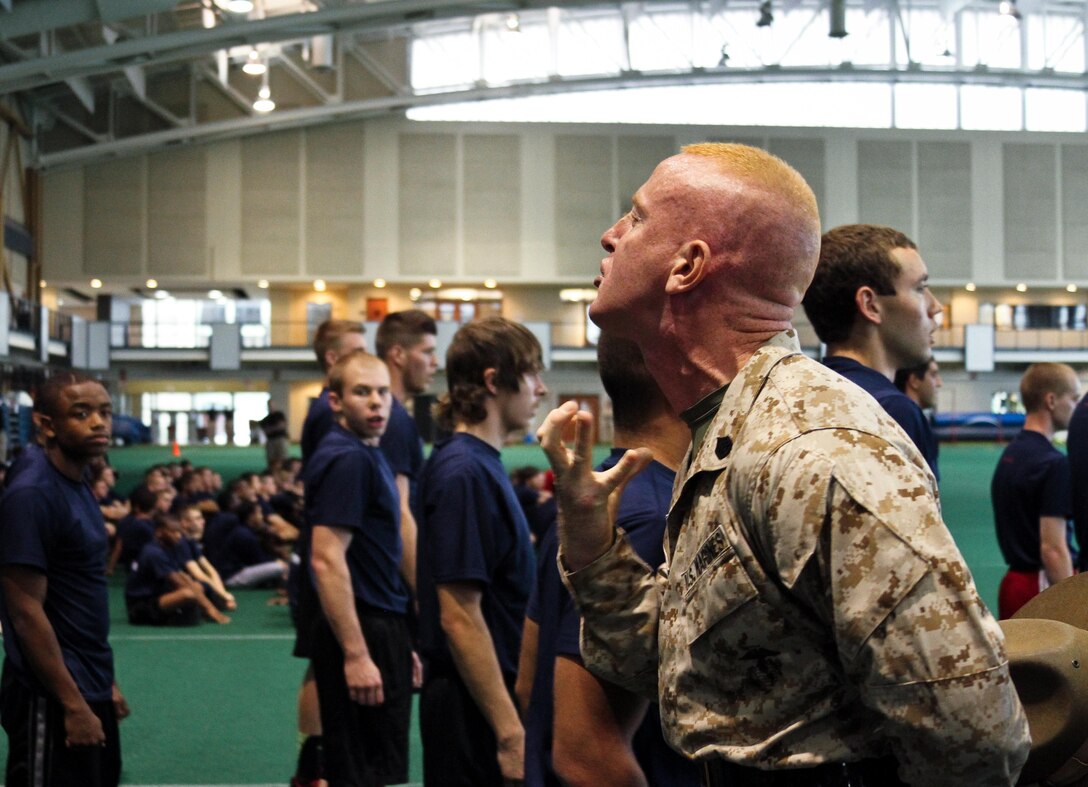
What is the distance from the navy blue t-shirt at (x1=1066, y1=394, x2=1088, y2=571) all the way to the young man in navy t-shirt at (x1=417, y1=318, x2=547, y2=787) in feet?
5.85

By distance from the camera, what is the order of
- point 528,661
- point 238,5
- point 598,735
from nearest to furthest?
point 598,735, point 528,661, point 238,5

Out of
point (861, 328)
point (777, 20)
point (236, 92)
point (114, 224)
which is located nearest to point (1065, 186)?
point (777, 20)

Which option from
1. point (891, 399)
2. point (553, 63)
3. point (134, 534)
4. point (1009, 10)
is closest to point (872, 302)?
point (891, 399)

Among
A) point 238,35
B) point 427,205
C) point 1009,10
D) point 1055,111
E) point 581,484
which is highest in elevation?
point 1009,10

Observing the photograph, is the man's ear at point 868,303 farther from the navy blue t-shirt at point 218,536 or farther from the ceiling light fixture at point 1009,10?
the ceiling light fixture at point 1009,10

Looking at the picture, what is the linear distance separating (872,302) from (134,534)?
36.1 feet

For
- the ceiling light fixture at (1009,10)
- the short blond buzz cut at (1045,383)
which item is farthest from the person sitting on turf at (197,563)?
the ceiling light fixture at (1009,10)

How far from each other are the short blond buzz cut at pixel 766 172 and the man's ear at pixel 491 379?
78.1 inches

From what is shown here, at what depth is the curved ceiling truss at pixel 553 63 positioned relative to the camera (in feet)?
124

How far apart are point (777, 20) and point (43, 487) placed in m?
37.9

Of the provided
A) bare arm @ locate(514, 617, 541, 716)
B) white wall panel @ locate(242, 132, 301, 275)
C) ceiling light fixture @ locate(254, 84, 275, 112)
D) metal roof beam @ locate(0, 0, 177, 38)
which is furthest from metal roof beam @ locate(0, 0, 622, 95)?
bare arm @ locate(514, 617, 541, 716)

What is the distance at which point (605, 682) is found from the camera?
6.95 ft

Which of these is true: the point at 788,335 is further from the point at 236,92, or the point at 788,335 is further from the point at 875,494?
the point at 236,92

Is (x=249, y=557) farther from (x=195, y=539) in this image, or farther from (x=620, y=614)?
(x=620, y=614)
